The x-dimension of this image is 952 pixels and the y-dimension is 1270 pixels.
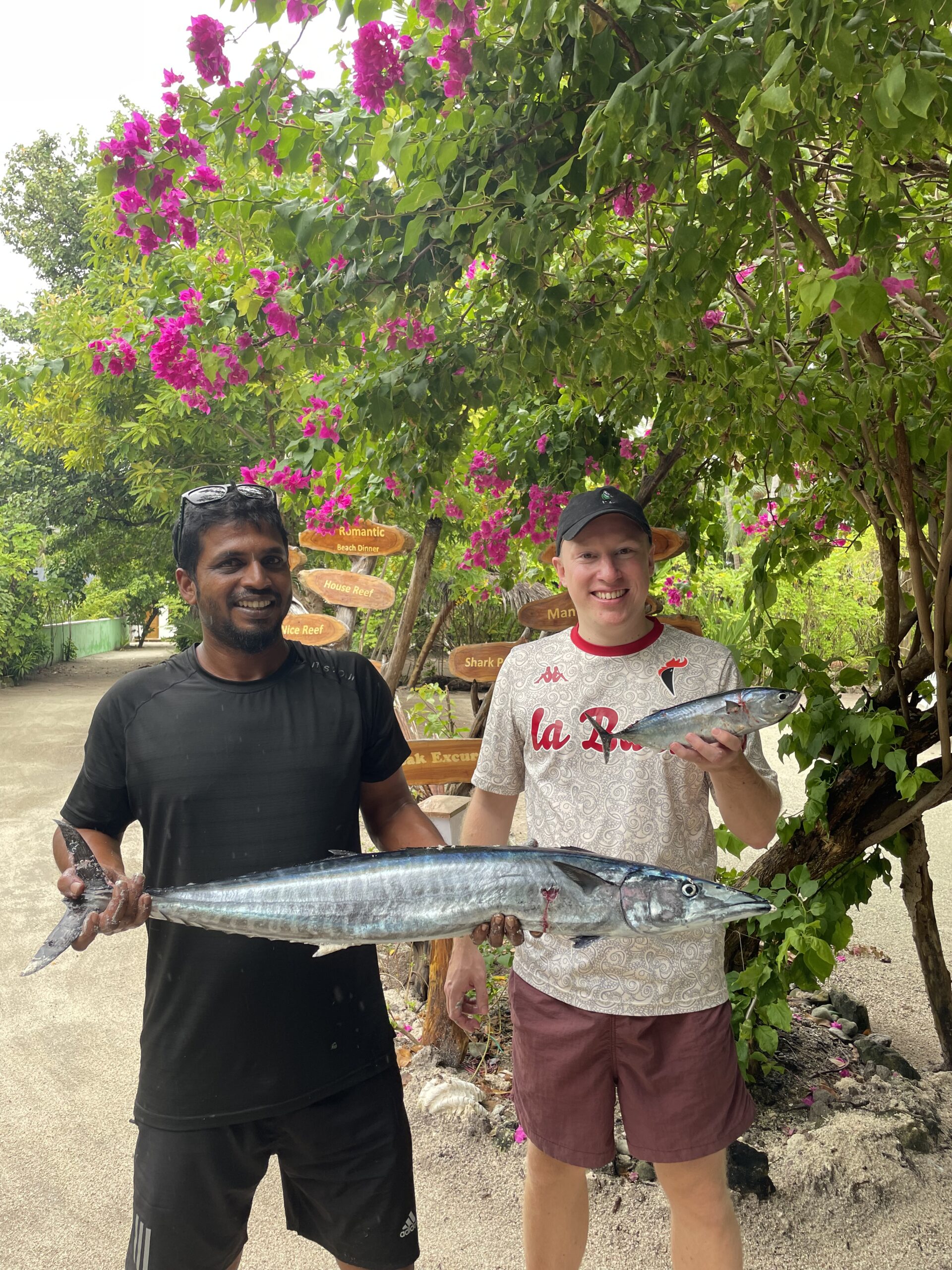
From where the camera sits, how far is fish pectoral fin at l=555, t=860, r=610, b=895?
63.7 inches

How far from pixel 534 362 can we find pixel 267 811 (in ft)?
5.12

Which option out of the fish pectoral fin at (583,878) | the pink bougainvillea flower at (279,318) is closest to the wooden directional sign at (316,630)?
the pink bougainvillea flower at (279,318)

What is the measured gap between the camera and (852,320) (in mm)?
1480

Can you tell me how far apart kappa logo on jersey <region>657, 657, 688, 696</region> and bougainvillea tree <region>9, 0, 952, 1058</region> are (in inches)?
33.7

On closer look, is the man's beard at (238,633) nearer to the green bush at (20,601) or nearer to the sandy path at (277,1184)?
the sandy path at (277,1184)

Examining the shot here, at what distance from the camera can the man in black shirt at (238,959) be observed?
1.90 meters

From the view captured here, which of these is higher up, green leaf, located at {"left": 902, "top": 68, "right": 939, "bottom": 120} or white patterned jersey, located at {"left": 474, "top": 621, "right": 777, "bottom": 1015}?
green leaf, located at {"left": 902, "top": 68, "right": 939, "bottom": 120}

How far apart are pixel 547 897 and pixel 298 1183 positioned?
104cm

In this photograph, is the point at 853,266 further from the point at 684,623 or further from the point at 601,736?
the point at 684,623

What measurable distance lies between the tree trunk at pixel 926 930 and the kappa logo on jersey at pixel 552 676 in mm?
2017

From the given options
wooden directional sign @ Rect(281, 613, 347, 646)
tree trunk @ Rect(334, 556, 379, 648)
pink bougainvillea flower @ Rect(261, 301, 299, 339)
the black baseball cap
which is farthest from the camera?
tree trunk @ Rect(334, 556, 379, 648)

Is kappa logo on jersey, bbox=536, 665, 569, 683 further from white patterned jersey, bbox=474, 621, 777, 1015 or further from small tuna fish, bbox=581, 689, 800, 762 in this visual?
small tuna fish, bbox=581, 689, 800, 762

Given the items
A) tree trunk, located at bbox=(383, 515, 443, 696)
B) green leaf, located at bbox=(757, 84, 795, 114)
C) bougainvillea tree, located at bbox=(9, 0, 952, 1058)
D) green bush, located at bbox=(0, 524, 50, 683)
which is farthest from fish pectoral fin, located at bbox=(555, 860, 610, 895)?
green bush, located at bbox=(0, 524, 50, 683)

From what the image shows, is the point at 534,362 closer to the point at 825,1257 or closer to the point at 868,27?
the point at 868,27
